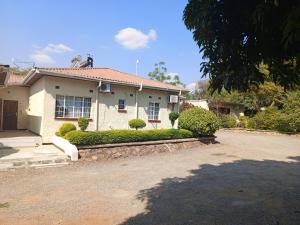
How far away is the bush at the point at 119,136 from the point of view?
1314 centimetres

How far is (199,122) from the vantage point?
60.1 ft

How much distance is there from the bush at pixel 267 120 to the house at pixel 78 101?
40.9ft

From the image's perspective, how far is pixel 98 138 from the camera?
1373 cm

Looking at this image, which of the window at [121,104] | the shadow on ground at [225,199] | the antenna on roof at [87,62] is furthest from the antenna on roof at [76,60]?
the shadow on ground at [225,199]

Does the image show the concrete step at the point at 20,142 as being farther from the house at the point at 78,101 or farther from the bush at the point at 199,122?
the bush at the point at 199,122

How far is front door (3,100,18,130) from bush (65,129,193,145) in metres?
9.20

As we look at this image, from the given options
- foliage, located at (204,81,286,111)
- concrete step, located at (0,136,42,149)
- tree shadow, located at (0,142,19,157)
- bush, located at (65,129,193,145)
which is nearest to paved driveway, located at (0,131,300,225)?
bush, located at (65,129,193,145)

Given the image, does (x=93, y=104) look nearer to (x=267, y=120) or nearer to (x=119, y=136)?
(x=119, y=136)

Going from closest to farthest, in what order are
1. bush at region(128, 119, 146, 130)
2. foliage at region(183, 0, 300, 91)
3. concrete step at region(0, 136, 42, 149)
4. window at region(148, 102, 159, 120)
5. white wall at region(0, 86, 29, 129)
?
foliage at region(183, 0, 300, 91) < concrete step at region(0, 136, 42, 149) < bush at region(128, 119, 146, 130) < window at region(148, 102, 159, 120) < white wall at region(0, 86, 29, 129)

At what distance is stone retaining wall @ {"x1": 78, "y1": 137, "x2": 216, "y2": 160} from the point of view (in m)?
13.4

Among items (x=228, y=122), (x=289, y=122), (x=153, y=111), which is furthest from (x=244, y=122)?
(x=153, y=111)

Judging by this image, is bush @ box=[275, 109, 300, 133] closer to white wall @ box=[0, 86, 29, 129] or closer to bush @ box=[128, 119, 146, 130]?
bush @ box=[128, 119, 146, 130]

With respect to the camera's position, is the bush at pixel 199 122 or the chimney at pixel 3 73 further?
the bush at pixel 199 122

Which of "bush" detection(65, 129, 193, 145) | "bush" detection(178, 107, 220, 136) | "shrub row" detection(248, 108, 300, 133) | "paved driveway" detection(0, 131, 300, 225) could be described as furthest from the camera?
"shrub row" detection(248, 108, 300, 133)
